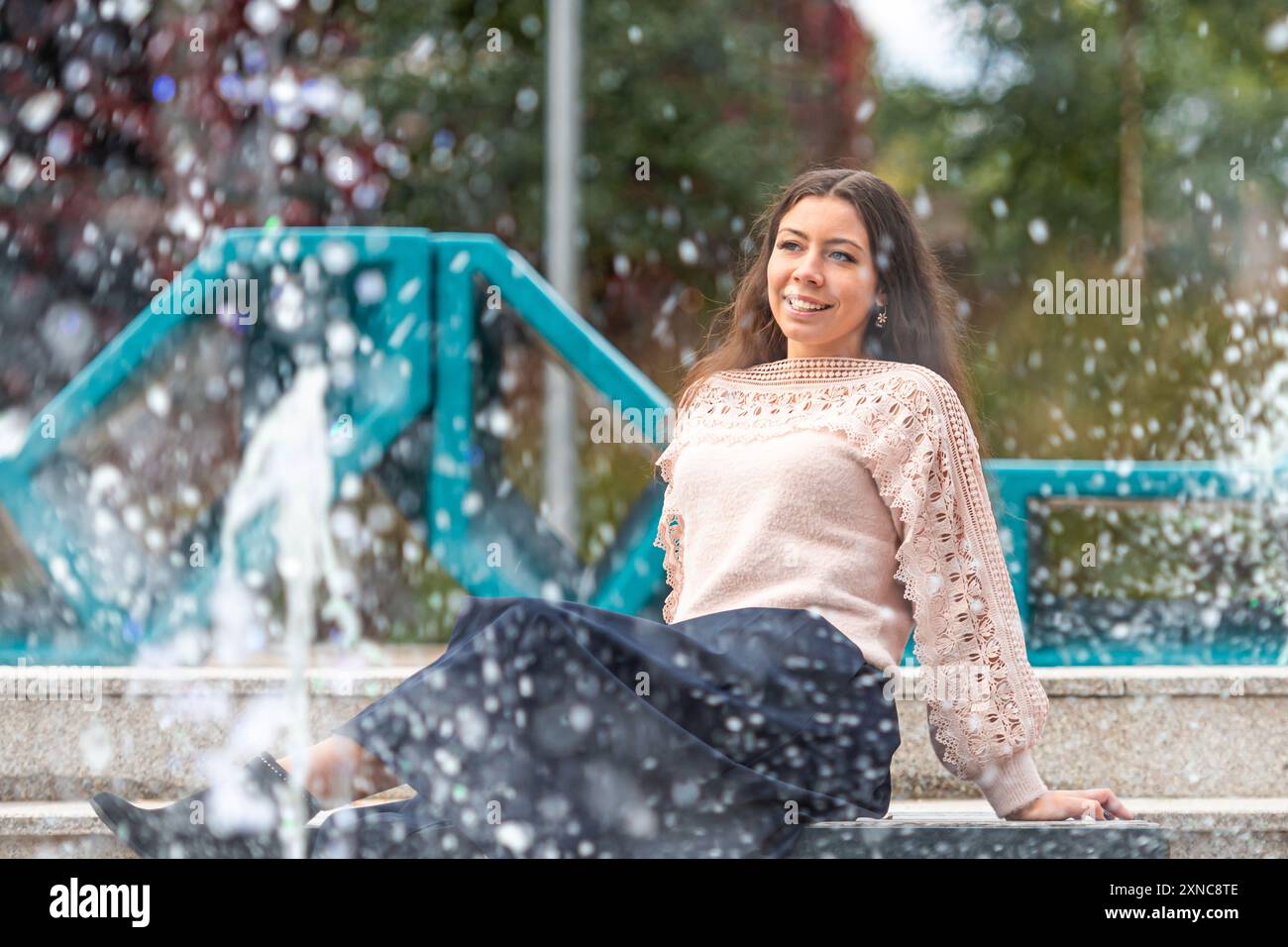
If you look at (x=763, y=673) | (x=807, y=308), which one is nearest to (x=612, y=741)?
(x=763, y=673)

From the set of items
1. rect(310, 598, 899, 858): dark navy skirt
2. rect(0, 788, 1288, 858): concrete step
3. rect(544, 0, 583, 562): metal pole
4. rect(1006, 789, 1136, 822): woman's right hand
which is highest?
rect(544, 0, 583, 562): metal pole

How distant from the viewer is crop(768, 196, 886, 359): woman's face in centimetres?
307

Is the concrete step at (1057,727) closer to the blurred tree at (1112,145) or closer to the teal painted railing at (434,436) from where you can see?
the teal painted railing at (434,436)

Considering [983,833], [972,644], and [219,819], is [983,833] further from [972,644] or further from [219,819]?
[219,819]

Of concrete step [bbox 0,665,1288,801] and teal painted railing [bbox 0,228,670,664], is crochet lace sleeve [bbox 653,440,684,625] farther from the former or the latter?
teal painted railing [bbox 0,228,670,664]

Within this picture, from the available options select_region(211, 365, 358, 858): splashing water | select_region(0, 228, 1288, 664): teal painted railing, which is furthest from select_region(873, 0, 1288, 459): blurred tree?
select_region(211, 365, 358, 858): splashing water

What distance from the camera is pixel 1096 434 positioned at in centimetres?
948

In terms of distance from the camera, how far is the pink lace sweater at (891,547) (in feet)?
9.25

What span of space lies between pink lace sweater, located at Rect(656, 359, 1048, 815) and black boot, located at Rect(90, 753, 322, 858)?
0.74 meters

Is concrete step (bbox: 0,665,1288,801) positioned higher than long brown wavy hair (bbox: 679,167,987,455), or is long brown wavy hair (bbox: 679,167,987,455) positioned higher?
long brown wavy hair (bbox: 679,167,987,455)

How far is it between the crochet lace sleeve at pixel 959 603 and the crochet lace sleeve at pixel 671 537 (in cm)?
46

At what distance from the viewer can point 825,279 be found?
3068mm
